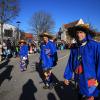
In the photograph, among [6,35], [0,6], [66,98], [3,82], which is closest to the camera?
[66,98]

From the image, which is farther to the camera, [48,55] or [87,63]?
[48,55]

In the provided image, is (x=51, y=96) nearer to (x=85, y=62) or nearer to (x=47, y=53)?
(x=47, y=53)

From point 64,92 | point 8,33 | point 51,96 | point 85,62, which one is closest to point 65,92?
point 64,92

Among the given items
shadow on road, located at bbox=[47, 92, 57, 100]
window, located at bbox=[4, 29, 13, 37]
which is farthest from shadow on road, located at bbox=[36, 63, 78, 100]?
window, located at bbox=[4, 29, 13, 37]

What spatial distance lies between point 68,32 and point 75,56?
21.4 inches

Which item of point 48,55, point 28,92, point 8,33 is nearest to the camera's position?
point 28,92

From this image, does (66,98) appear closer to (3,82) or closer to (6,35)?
(3,82)

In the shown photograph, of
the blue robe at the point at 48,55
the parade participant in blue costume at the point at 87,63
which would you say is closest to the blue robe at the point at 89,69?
the parade participant in blue costume at the point at 87,63

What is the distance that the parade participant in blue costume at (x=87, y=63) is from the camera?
4.71 meters

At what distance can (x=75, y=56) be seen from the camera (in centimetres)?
511

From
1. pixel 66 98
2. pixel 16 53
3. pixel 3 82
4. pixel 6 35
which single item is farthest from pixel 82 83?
pixel 6 35

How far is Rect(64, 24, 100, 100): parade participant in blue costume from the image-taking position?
15.5ft

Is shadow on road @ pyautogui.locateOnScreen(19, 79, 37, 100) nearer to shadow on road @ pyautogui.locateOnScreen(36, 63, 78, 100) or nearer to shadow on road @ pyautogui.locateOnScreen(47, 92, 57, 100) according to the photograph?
shadow on road @ pyautogui.locateOnScreen(47, 92, 57, 100)

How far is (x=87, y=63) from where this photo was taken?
476 centimetres
